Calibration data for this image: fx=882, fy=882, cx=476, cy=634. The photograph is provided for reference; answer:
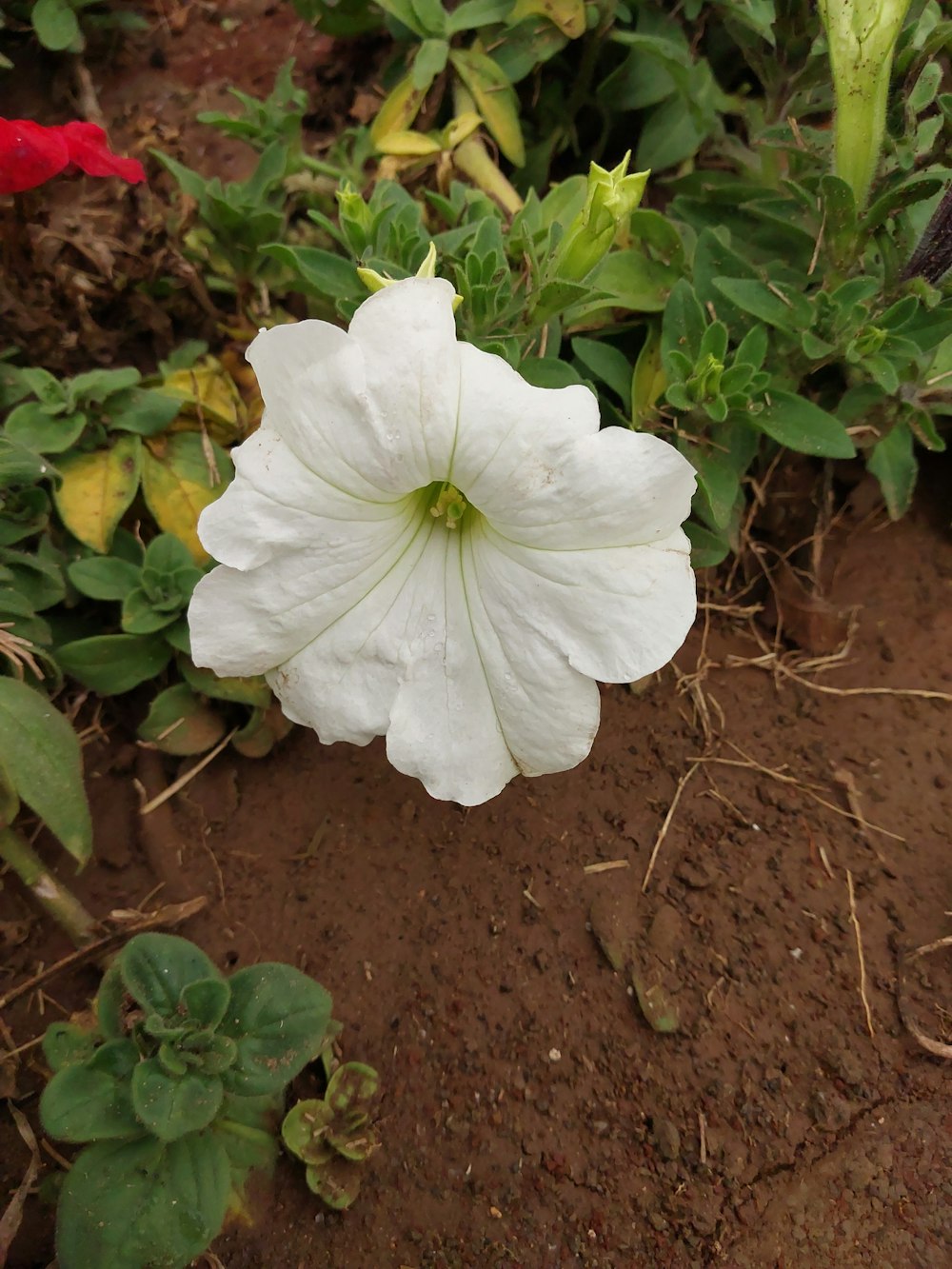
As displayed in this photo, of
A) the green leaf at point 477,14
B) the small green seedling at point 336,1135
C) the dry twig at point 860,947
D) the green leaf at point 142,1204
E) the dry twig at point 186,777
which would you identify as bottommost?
the dry twig at point 860,947

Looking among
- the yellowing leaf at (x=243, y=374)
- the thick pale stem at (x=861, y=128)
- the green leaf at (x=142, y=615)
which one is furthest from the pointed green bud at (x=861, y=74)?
the green leaf at (x=142, y=615)

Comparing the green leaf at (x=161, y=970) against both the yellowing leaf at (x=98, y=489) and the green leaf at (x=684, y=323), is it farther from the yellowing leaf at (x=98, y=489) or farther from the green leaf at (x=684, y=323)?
the green leaf at (x=684, y=323)

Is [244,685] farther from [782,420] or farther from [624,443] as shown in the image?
[782,420]

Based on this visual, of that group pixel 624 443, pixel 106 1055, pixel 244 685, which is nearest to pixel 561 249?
pixel 624 443

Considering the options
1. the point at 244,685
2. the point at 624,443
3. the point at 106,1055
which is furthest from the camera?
the point at 244,685

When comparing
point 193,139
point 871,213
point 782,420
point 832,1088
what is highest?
point 193,139

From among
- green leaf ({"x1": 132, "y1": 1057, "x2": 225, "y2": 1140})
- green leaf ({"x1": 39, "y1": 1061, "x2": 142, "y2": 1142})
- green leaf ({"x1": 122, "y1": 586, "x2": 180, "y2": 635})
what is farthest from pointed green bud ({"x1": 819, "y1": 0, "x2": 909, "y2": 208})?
green leaf ({"x1": 39, "y1": 1061, "x2": 142, "y2": 1142})

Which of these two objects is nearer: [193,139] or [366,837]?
[366,837]

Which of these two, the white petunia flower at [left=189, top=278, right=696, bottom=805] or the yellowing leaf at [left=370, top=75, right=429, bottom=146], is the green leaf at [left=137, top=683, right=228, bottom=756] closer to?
the white petunia flower at [left=189, top=278, right=696, bottom=805]
